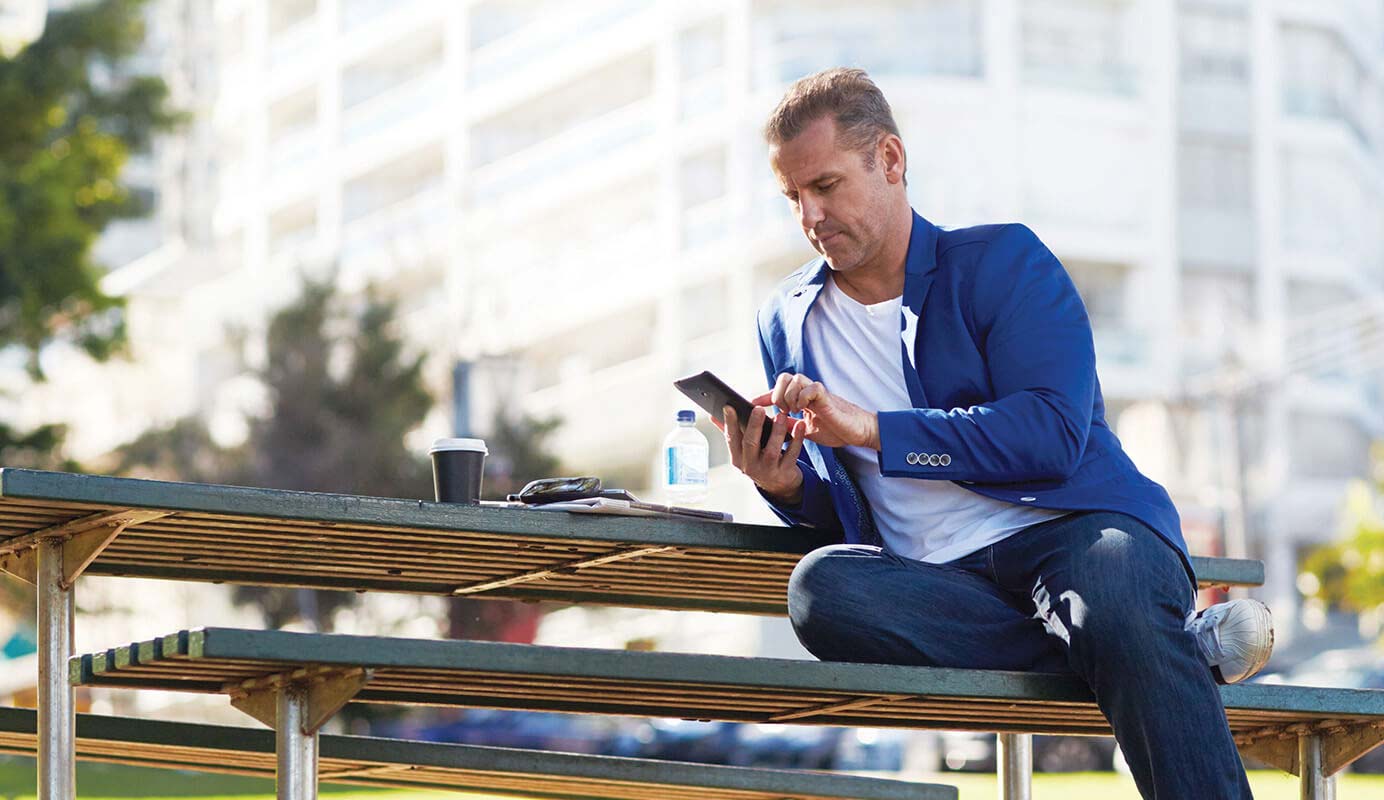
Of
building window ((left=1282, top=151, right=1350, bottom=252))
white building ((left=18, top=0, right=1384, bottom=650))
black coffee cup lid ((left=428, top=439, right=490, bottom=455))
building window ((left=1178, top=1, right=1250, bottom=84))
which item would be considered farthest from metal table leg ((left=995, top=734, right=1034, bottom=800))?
building window ((left=1178, top=1, right=1250, bottom=84))

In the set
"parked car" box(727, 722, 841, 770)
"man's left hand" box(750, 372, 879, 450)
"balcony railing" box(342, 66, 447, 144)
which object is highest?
"balcony railing" box(342, 66, 447, 144)

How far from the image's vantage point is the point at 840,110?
14.6 feet

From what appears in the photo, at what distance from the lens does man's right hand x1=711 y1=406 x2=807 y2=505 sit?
4410 mm

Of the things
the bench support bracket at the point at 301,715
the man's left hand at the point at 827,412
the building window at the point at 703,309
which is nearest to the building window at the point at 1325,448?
the building window at the point at 703,309

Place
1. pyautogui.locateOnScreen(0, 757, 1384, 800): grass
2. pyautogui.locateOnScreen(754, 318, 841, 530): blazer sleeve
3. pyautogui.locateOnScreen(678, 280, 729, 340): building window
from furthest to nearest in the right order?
pyautogui.locateOnScreen(678, 280, 729, 340): building window, pyautogui.locateOnScreen(0, 757, 1384, 800): grass, pyautogui.locateOnScreen(754, 318, 841, 530): blazer sleeve

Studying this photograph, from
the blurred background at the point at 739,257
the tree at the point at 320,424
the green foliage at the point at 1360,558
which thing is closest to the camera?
the green foliage at the point at 1360,558

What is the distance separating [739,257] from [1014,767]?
44464mm

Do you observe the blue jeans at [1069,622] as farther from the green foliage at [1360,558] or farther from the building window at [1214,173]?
the building window at [1214,173]

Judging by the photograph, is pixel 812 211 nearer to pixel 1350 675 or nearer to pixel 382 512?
pixel 382 512

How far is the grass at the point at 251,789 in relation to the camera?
31.1 ft

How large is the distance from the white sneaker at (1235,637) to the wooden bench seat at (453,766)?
1354 mm

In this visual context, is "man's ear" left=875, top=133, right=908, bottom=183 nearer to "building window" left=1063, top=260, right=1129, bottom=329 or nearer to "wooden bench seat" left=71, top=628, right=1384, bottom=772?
"wooden bench seat" left=71, top=628, right=1384, bottom=772

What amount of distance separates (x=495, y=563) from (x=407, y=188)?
6245 cm

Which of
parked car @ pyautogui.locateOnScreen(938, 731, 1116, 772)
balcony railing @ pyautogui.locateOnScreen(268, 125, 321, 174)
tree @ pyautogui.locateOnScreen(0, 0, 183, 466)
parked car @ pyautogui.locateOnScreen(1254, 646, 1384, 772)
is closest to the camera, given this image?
parked car @ pyautogui.locateOnScreen(938, 731, 1116, 772)
